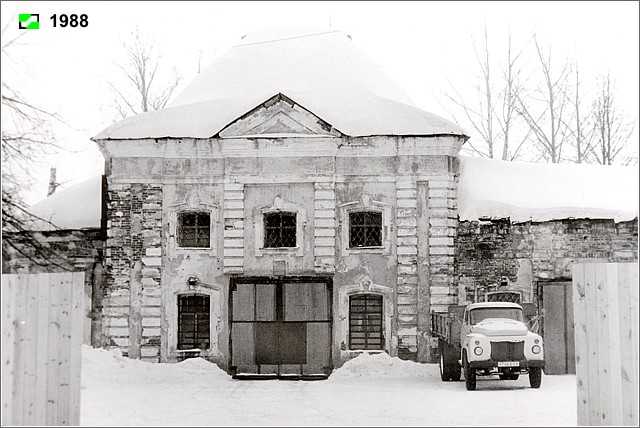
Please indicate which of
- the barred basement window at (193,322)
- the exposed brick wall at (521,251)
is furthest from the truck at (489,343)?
the barred basement window at (193,322)

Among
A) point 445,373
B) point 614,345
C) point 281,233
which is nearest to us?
point 614,345

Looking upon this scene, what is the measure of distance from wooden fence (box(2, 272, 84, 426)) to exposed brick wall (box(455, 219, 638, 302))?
8051mm

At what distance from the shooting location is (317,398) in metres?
11.3

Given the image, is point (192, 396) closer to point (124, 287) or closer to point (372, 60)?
point (124, 287)

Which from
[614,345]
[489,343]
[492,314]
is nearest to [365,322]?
[492,314]

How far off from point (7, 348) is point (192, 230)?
6939 millimetres

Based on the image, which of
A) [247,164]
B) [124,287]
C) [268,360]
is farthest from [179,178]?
[268,360]

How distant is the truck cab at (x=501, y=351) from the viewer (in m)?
11.9

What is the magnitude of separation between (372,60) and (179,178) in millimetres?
4338

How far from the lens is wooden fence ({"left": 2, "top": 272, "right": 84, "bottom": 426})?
25.5 ft

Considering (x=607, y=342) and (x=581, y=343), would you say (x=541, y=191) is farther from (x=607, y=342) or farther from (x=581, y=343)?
(x=607, y=342)

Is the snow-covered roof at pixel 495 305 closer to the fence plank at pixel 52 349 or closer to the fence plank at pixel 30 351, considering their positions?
the fence plank at pixel 52 349

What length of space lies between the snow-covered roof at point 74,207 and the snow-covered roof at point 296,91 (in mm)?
998

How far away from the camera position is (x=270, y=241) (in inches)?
578
